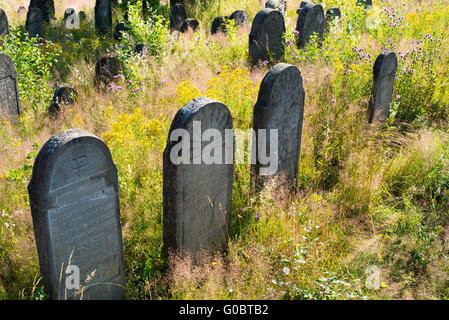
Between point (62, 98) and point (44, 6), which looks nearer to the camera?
point (62, 98)

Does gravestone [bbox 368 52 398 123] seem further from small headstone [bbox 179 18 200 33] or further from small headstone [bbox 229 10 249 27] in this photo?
small headstone [bbox 179 18 200 33]

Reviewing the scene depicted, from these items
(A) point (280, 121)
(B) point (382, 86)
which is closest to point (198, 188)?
(A) point (280, 121)

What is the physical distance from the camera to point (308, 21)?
328 inches

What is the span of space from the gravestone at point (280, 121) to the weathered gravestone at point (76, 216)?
1.71 m

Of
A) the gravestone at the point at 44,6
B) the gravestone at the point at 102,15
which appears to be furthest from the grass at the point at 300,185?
the gravestone at the point at 44,6

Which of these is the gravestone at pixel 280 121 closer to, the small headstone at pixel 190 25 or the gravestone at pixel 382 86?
the gravestone at pixel 382 86

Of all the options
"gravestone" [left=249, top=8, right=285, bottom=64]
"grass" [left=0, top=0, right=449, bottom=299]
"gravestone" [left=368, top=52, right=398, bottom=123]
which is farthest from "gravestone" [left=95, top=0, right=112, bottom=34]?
"gravestone" [left=368, top=52, right=398, bottom=123]

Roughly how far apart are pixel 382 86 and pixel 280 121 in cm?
218

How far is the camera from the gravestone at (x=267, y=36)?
7.48 metres

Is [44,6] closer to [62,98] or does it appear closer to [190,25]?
[190,25]

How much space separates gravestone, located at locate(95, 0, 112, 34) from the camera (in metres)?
12.9

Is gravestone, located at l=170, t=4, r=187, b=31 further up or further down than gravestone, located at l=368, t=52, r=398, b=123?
further up

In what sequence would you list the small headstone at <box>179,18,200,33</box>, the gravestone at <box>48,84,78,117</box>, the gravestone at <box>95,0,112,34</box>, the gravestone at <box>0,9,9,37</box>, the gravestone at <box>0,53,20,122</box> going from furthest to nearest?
1. the gravestone at <box>95,0,112,34</box>
2. the small headstone at <box>179,18,200,33</box>
3. the gravestone at <box>0,9,9,37</box>
4. the gravestone at <box>48,84,78,117</box>
5. the gravestone at <box>0,53,20,122</box>

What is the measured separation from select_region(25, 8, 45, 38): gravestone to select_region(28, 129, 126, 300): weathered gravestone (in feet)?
37.2
